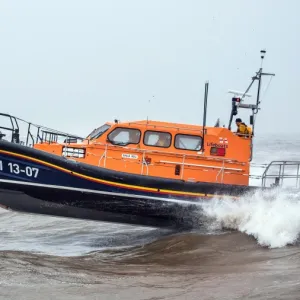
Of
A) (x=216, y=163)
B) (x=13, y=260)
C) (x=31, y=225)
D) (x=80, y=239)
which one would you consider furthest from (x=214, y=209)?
(x=31, y=225)

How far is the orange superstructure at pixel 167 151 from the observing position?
9102 millimetres

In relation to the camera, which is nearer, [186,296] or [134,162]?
[186,296]

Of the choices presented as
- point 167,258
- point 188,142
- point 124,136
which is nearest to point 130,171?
point 124,136

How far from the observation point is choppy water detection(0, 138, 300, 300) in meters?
5.61

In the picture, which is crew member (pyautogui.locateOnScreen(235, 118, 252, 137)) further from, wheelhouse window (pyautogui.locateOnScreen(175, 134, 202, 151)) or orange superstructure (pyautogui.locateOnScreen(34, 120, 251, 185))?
wheelhouse window (pyautogui.locateOnScreen(175, 134, 202, 151))

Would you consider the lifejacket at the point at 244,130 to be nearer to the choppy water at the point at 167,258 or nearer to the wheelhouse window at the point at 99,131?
the choppy water at the point at 167,258

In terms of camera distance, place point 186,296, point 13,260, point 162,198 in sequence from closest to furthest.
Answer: point 186,296
point 13,260
point 162,198

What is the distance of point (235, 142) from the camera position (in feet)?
30.8

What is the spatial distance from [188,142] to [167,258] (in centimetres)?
237

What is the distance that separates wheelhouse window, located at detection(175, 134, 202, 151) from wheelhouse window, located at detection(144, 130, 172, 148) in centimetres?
16

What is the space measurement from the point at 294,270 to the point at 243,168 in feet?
11.1

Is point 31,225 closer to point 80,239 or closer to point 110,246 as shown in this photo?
point 80,239

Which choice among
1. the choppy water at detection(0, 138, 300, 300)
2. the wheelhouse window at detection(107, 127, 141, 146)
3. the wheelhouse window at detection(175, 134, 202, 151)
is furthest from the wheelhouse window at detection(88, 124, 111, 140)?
the choppy water at detection(0, 138, 300, 300)

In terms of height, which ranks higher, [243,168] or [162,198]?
[243,168]
